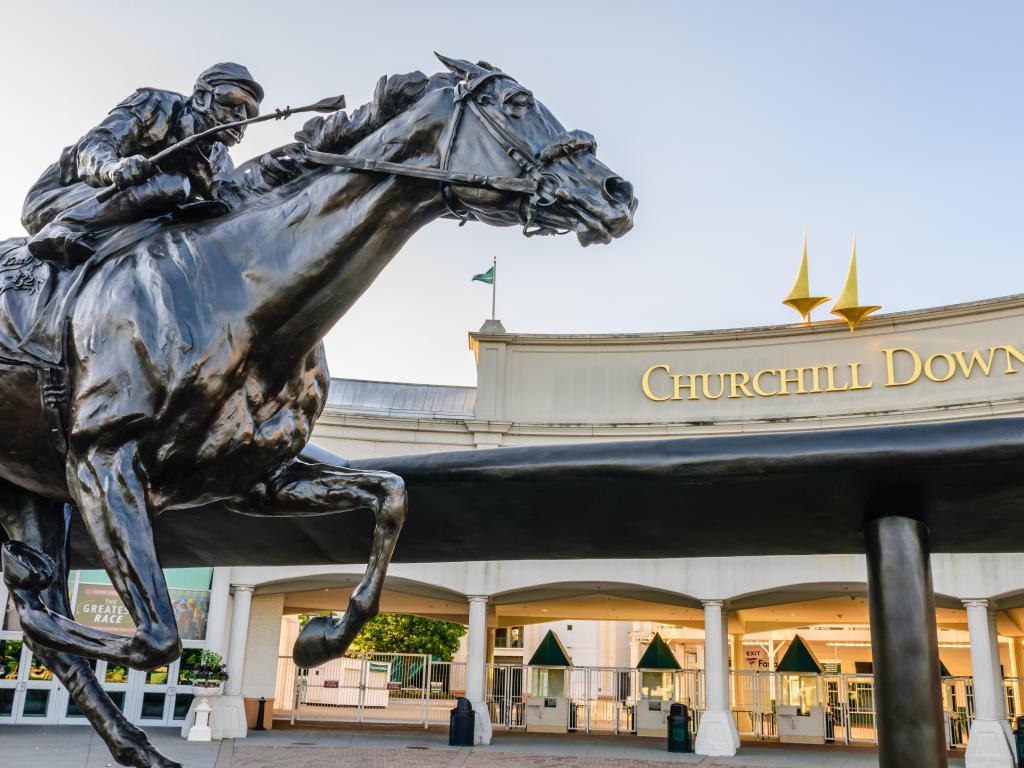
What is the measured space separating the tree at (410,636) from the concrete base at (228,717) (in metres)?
22.9

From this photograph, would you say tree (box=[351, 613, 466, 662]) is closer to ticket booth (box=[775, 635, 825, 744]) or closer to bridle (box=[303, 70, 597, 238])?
ticket booth (box=[775, 635, 825, 744])

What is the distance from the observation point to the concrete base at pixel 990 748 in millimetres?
19078

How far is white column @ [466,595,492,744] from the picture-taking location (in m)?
22.1

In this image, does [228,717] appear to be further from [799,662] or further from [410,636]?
[410,636]

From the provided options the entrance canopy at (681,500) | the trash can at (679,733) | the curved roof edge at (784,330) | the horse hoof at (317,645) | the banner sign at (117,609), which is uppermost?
the curved roof edge at (784,330)

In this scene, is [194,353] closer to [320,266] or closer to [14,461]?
[320,266]

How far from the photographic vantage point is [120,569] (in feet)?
8.37

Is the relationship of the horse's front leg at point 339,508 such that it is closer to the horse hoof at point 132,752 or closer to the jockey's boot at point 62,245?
the horse hoof at point 132,752

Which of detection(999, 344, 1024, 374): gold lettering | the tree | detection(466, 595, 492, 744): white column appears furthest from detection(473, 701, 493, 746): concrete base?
the tree

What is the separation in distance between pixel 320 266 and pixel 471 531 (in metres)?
1.37

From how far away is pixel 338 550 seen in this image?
4094 millimetres

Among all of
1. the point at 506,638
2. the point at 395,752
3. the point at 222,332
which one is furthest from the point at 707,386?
the point at 506,638

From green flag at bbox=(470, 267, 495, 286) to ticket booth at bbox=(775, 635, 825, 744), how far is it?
13.6m

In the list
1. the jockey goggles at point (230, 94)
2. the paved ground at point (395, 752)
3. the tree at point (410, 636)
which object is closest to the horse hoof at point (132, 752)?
the jockey goggles at point (230, 94)
